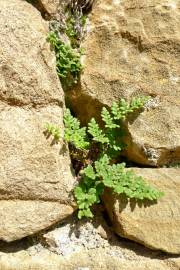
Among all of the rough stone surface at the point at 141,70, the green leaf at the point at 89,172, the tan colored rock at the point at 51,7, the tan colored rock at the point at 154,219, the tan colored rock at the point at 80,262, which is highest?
the tan colored rock at the point at 51,7

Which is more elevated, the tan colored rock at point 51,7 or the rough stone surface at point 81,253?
the tan colored rock at point 51,7

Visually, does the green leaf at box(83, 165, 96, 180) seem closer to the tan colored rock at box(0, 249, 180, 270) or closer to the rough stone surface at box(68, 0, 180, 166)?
the rough stone surface at box(68, 0, 180, 166)

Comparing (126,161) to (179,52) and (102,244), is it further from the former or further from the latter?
(179,52)

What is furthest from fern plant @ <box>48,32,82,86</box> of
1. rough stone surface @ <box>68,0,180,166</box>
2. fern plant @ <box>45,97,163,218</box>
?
fern plant @ <box>45,97,163,218</box>

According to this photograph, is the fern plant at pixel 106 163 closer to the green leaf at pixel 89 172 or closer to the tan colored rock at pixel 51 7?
the green leaf at pixel 89 172

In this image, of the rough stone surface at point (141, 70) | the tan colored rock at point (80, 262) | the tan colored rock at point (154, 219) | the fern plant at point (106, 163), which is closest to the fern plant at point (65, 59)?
the rough stone surface at point (141, 70)

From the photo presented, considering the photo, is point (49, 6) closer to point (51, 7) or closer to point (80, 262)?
point (51, 7)
